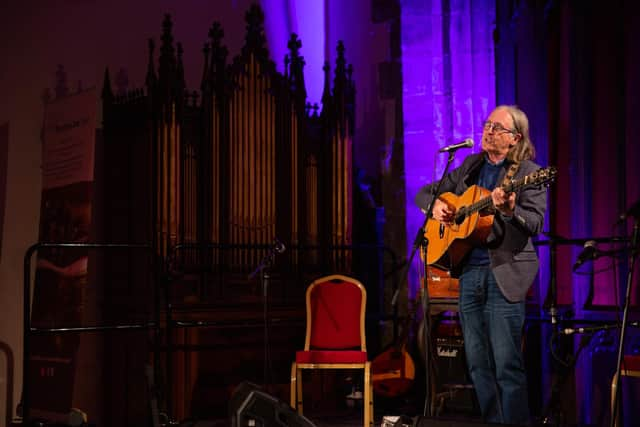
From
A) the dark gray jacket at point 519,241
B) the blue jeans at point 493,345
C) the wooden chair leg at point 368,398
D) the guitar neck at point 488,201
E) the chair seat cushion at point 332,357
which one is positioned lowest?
the wooden chair leg at point 368,398

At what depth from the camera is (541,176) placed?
123 inches

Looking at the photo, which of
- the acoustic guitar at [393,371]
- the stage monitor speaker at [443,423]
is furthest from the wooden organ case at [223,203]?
the stage monitor speaker at [443,423]

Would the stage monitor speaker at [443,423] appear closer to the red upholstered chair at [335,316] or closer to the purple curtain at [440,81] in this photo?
the red upholstered chair at [335,316]

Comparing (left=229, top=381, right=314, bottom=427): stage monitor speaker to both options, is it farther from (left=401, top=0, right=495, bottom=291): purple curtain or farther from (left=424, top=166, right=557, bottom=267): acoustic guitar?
(left=401, top=0, right=495, bottom=291): purple curtain

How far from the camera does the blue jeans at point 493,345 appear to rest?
10.9 ft

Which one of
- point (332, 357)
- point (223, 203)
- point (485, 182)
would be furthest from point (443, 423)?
point (223, 203)

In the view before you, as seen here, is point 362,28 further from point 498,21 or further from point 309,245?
point 309,245

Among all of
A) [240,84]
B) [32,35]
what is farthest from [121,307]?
[32,35]

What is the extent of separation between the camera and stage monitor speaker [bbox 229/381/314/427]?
2.78 m

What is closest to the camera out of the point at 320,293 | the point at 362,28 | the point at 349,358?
the point at 349,358

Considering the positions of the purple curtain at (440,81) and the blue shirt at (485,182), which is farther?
the purple curtain at (440,81)

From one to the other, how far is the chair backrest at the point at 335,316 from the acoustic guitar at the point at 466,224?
1.34 m

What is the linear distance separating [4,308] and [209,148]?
2.06 meters

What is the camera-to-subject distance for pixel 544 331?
208 inches
